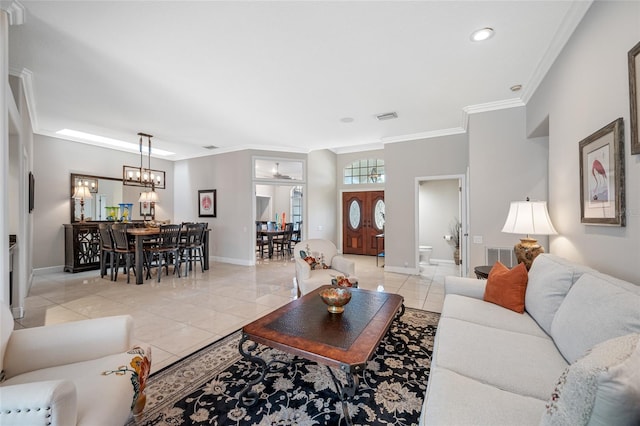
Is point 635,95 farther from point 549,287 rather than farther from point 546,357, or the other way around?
point 546,357

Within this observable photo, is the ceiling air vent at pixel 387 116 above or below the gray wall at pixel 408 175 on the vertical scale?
above

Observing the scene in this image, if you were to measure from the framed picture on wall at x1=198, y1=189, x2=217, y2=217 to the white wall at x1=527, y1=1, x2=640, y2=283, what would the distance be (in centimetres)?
686

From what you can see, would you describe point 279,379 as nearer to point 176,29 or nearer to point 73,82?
Answer: point 176,29

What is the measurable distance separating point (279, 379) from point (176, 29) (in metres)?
3.07

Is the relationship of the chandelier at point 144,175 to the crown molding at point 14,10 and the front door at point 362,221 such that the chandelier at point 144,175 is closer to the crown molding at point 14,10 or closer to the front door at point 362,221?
the crown molding at point 14,10

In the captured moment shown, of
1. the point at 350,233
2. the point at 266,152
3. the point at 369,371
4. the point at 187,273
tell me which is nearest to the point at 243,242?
the point at 187,273

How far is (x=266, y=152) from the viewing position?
6594 mm

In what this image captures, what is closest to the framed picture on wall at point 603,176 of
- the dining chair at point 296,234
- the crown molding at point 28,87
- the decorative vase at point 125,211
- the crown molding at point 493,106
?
the crown molding at point 493,106

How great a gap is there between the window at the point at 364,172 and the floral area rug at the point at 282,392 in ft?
19.3

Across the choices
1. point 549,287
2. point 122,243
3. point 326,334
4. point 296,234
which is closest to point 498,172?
point 549,287

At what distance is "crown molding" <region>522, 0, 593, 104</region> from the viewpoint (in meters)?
2.06

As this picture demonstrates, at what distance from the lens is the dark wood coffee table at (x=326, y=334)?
1536mm

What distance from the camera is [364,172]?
316 inches

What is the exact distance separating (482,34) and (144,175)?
7.03 metres
